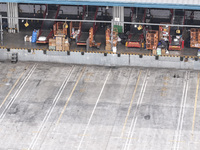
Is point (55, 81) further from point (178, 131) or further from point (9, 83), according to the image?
point (178, 131)

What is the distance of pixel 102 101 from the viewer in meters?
42.4

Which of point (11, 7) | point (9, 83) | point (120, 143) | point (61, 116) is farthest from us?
point (11, 7)

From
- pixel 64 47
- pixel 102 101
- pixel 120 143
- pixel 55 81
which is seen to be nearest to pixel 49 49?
pixel 64 47

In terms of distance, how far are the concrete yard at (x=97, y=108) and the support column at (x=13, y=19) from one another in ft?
19.2

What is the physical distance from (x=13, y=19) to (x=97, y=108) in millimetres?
16525

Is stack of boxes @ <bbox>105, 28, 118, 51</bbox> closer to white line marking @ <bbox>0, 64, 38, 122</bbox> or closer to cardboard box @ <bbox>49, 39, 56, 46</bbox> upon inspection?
cardboard box @ <bbox>49, 39, 56, 46</bbox>

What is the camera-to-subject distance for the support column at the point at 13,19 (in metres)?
53.1

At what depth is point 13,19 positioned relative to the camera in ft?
177

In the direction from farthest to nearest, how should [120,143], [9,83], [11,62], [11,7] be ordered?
1. [11,7]
2. [11,62]
3. [9,83]
4. [120,143]

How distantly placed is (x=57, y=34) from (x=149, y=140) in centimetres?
1660

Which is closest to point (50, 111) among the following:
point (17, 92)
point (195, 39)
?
point (17, 92)

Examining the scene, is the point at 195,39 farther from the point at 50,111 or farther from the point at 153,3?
the point at 50,111

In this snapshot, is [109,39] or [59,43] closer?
[59,43]

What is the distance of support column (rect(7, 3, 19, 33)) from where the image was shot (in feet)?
174
